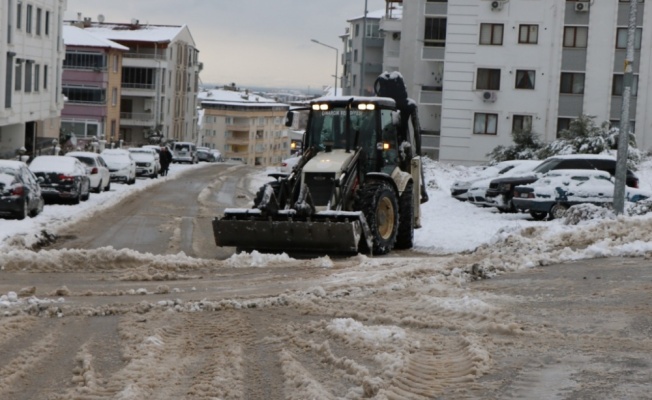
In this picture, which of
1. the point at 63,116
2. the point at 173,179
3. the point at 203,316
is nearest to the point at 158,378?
the point at 203,316

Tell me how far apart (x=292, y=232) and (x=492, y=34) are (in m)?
36.5

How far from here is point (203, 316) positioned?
1218 centimetres

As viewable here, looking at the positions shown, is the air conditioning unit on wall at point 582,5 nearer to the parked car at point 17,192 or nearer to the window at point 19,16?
the window at point 19,16

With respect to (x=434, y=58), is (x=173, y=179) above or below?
below

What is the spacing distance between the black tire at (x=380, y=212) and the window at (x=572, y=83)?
33717 millimetres

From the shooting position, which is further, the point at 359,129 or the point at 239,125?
the point at 239,125

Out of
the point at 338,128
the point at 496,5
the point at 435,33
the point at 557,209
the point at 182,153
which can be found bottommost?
the point at 182,153

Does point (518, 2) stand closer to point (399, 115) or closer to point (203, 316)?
point (399, 115)

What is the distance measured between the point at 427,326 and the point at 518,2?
43.1 m

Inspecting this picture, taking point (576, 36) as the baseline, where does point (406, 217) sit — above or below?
below

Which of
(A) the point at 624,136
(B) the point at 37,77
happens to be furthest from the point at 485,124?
(A) the point at 624,136

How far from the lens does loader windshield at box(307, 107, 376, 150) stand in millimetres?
21109

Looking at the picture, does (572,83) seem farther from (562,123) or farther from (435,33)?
(435,33)

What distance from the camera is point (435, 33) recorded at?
58.6 m
